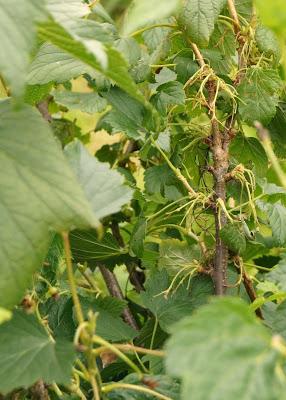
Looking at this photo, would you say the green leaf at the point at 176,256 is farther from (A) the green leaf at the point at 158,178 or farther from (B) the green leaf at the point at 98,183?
(B) the green leaf at the point at 98,183

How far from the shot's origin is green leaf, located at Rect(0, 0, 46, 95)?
483mm

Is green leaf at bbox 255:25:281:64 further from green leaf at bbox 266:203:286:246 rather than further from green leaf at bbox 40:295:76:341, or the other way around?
green leaf at bbox 40:295:76:341

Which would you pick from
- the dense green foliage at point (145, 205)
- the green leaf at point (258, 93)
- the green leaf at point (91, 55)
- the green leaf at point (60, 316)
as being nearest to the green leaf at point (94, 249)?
the dense green foliage at point (145, 205)

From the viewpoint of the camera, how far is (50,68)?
2.62 feet

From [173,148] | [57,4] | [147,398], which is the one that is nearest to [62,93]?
[173,148]

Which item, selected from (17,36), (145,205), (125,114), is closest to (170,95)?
(125,114)

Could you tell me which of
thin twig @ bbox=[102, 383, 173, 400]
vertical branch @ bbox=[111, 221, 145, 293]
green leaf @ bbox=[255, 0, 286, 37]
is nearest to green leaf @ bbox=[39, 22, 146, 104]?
green leaf @ bbox=[255, 0, 286, 37]

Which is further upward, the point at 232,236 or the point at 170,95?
the point at 170,95

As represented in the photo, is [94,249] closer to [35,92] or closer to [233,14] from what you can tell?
[35,92]

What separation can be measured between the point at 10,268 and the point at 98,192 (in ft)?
0.35

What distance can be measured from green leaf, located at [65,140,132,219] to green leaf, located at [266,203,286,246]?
0.89 feet

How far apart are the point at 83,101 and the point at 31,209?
0.56 meters

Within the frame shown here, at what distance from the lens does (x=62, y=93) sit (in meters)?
1.18

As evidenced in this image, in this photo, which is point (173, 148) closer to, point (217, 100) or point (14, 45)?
point (217, 100)
